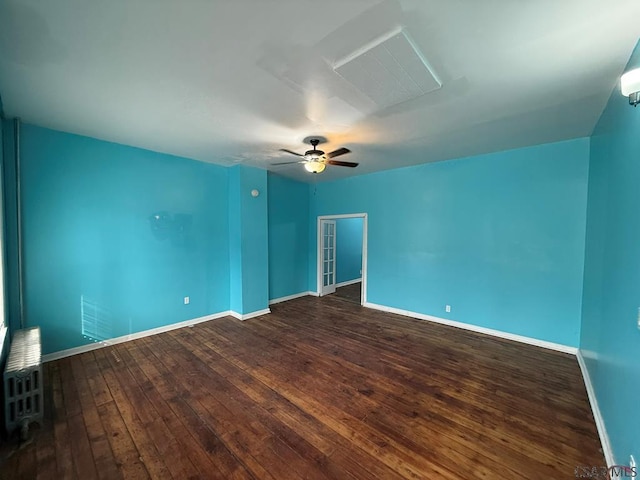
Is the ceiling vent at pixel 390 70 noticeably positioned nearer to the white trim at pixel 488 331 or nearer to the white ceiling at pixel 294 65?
the white ceiling at pixel 294 65

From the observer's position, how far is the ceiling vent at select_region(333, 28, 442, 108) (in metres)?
1.53

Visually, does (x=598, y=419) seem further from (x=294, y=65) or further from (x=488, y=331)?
(x=294, y=65)

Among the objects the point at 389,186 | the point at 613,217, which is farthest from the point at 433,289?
the point at 613,217

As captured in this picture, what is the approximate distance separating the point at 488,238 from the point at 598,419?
234 cm

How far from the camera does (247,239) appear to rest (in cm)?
455

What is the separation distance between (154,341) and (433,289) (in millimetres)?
4396

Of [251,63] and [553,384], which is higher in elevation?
[251,63]

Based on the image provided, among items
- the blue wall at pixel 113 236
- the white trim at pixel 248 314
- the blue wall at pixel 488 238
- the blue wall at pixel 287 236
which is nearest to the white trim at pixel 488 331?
the blue wall at pixel 488 238

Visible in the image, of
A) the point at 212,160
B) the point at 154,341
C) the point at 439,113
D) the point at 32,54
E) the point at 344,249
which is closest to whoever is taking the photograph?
the point at 32,54

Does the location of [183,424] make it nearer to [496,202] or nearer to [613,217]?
[613,217]

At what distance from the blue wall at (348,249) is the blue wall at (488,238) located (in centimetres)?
192

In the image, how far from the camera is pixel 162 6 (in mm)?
1302

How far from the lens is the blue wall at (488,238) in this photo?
10.7 feet

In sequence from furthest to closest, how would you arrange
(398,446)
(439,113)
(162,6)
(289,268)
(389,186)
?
(289,268), (389,186), (439,113), (398,446), (162,6)
